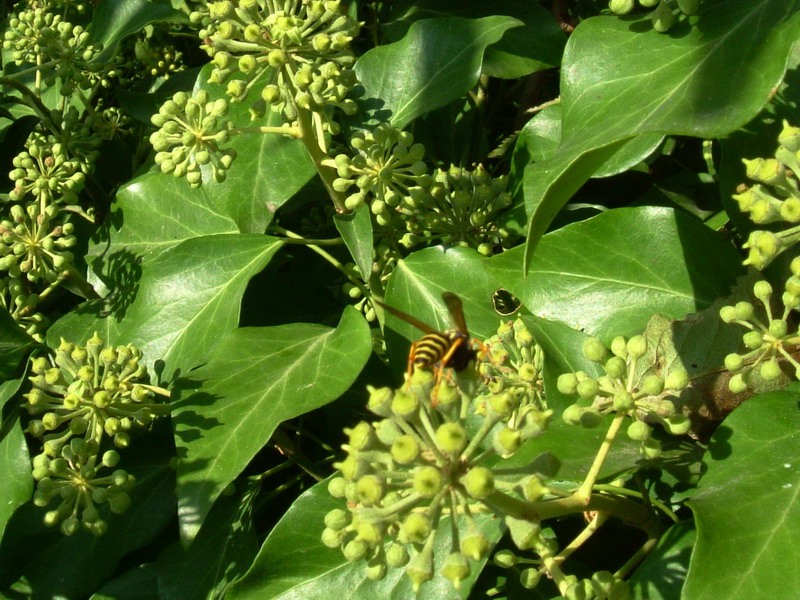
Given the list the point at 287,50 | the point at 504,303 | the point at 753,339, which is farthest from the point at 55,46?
the point at 753,339

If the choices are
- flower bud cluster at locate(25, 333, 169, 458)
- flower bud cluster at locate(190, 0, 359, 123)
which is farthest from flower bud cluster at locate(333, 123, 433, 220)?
flower bud cluster at locate(25, 333, 169, 458)

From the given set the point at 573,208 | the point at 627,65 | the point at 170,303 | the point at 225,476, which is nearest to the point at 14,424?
the point at 170,303

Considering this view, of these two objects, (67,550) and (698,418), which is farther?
(67,550)

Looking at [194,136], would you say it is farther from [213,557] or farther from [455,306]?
[213,557]

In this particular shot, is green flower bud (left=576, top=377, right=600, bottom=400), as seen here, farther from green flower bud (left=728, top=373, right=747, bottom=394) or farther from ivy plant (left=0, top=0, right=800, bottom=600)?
green flower bud (left=728, top=373, right=747, bottom=394)

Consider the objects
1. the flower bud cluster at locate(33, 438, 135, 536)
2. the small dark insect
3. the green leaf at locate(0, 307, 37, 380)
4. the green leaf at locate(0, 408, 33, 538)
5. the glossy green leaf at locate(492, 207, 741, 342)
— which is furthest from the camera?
the green leaf at locate(0, 307, 37, 380)

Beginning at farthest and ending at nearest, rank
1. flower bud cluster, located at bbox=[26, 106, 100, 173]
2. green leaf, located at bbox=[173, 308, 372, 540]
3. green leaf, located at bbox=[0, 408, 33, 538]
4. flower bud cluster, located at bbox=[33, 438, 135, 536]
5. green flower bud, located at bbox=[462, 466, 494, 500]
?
Answer: flower bud cluster, located at bbox=[26, 106, 100, 173]
green leaf, located at bbox=[0, 408, 33, 538]
flower bud cluster, located at bbox=[33, 438, 135, 536]
green leaf, located at bbox=[173, 308, 372, 540]
green flower bud, located at bbox=[462, 466, 494, 500]

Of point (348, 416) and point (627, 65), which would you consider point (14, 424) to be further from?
point (627, 65)
